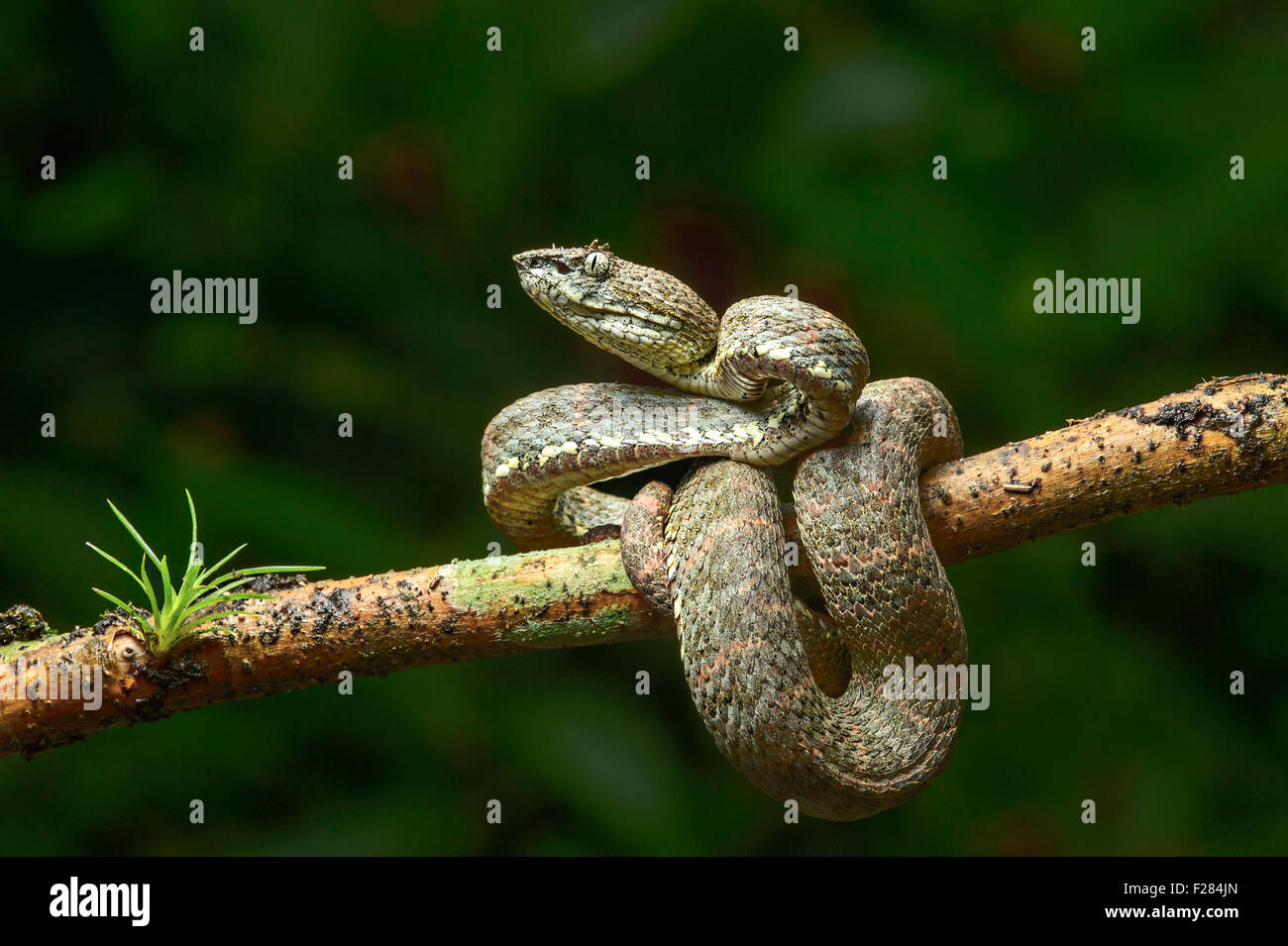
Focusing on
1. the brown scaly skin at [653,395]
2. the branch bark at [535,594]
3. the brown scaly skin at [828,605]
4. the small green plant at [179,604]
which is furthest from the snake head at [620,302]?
the small green plant at [179,604]

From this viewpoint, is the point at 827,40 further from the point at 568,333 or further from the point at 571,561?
the point at 571,561

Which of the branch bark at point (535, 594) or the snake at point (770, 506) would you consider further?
the branch bark at point (535, 594)

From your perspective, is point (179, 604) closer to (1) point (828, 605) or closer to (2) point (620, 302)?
(2) point (620, 302)

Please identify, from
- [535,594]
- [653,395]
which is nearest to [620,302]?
[653,395]

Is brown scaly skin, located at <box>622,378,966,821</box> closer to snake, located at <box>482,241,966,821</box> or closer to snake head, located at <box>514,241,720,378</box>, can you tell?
snake, located at <box>482,241,966,821</box>

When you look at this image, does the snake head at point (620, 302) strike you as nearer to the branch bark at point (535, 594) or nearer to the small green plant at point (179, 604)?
→ the branch bark at point (535, 594)

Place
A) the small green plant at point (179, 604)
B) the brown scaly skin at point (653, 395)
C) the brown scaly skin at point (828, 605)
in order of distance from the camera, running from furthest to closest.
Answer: the small green plant at point (179, 604), the brown scaly skin at point (653, 395), the brown scaly skin at point (828, 605)

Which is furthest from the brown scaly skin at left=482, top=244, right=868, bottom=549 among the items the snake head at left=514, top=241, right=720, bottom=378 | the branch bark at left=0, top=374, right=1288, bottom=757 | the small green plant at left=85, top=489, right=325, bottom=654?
the small green plant at left=85, top=489, right=325, bottom=654

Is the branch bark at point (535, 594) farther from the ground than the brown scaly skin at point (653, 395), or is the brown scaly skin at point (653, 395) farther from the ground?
the brown scaly skin at point (653, 395)

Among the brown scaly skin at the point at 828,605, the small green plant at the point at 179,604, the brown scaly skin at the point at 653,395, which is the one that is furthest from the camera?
the small green plant at the point at 179,604
